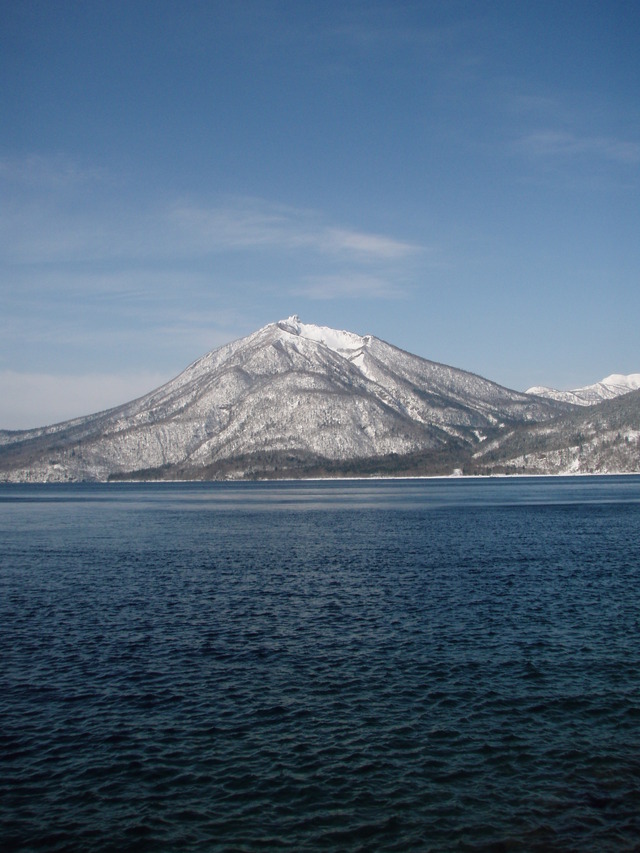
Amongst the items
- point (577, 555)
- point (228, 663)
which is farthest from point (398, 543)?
point (228, 663)

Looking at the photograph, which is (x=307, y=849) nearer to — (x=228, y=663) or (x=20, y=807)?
(x=20, y=807)

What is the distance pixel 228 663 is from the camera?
38531mm

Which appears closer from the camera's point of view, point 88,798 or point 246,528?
point 88,798

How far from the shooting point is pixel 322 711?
103 ft

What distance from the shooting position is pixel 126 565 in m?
78.5

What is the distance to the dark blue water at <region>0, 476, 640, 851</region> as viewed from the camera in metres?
22.3

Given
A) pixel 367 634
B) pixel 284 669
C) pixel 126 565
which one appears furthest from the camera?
pixel 126 565

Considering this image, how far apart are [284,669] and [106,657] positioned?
10.1 metres

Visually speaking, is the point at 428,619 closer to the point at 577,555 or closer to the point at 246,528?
the point at 577,555

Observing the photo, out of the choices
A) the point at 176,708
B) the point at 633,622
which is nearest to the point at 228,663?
the point at 176,708

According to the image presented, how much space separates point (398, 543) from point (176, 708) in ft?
221

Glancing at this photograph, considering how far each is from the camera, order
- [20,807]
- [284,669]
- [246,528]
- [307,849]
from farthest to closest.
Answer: [246,528]
[284,669]
[20,807]
[307,849]

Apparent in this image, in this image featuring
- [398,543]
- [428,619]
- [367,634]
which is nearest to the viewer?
[367,634]

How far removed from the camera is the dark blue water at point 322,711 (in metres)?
22.3
